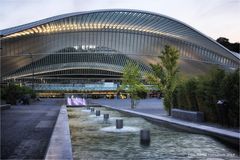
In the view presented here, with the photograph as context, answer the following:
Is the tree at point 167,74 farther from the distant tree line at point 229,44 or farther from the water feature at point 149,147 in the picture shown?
the distant tree line at point 229,44

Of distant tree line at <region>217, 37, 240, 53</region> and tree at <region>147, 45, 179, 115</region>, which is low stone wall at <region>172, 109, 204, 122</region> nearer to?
tree at <region>147, 45, 179, 115</region>

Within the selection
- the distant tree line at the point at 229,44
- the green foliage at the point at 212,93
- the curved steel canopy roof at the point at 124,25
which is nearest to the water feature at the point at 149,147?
the green foliage at the point at 212,93

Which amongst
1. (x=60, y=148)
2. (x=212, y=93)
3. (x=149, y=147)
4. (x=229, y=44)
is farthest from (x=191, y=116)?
(x=229, y=44)

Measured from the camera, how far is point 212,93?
63.2 ft

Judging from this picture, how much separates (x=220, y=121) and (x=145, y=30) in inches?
2867

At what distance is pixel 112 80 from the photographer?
4375 inches

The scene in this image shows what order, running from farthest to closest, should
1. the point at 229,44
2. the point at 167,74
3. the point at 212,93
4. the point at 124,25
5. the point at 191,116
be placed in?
1. the point at 229,44
2. the point at 124,25
3. the point at 167,74
4. the point at 191,116
5. the point at 212,93

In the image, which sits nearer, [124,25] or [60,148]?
[60,148]

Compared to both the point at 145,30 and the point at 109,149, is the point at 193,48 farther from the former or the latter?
the point at 109,149

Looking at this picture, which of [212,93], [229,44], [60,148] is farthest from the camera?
[229,44]

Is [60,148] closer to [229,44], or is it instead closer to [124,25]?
[124,25]

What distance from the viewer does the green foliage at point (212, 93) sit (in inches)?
690

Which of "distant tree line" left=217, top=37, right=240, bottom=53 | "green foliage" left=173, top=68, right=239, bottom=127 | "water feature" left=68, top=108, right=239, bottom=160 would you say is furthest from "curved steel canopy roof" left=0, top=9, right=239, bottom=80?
"water feature" left=68, top=108, right=239, bottom=160

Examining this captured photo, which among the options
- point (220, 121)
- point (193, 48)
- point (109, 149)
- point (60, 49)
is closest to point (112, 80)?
point (60, 49)
